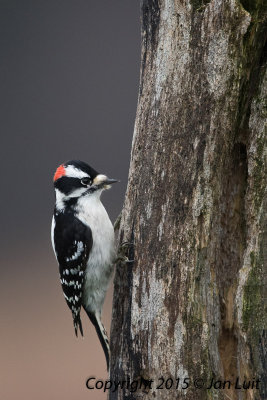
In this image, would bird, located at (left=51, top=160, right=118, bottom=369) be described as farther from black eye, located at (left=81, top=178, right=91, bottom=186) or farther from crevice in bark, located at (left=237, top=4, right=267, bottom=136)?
crevice in bark, located at (left=237, top=4, right=267, bottom=136)

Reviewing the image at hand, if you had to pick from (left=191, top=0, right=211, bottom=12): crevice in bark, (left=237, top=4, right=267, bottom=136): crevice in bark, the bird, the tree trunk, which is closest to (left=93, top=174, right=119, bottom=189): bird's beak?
the bird

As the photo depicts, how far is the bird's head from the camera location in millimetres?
5605

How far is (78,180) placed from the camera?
5.61 meters

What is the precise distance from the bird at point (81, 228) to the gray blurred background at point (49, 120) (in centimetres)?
449

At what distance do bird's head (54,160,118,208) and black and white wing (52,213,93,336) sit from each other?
0.19 m

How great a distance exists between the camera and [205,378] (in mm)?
4543

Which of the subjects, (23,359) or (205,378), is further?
(23,359)

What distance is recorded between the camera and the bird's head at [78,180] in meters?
5.61

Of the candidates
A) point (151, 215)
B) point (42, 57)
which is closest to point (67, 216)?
point (151, 215)

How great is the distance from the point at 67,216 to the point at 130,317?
1.15 metres

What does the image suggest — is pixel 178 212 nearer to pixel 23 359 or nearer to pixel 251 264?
pixel 251 264

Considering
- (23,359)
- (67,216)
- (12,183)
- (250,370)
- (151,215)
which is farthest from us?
(12,183)

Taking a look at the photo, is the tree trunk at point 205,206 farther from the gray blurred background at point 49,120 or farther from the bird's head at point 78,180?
the gray blurred background at point 49,120

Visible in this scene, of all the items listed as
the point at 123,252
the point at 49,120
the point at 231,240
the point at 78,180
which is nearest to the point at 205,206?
the point at 231,240
